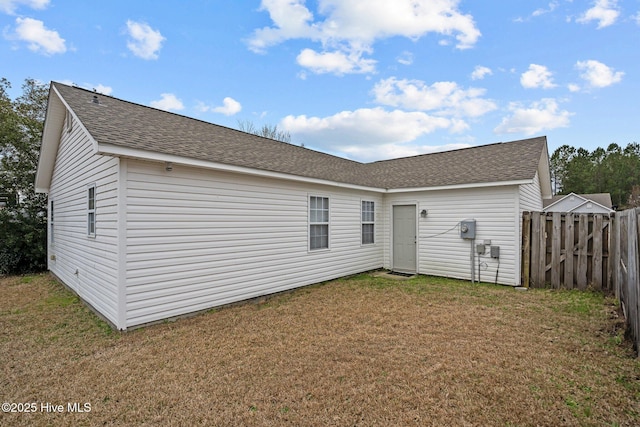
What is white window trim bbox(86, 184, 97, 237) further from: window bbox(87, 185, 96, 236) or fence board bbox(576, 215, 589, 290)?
Result: fence board bbox(576, 215, 589, 290)

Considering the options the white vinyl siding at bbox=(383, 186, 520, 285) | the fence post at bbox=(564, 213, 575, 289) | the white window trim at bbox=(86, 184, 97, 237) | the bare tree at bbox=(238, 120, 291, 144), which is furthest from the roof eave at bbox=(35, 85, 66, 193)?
the bare tree at bbox=(238, 120, 291, 144)

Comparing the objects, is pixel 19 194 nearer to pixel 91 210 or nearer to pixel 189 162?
pixel 91 210

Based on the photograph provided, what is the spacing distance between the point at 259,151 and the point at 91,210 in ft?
11.9

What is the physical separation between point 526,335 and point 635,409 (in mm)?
1692

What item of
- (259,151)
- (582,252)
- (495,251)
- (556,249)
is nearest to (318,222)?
(259,151)

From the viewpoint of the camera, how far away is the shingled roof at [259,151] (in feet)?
16.1

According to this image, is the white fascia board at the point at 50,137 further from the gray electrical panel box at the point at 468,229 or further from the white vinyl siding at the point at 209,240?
the gray electrical panel box at the point at 468,229

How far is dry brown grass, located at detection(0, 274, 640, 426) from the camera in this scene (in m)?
2.53

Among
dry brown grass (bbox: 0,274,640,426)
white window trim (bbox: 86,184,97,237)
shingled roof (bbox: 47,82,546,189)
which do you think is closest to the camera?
dry brown grass (bbox: 0,274,640,426)

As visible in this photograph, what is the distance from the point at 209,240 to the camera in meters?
5.40

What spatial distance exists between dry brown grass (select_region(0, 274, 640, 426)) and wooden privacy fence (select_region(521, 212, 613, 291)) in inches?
56.4

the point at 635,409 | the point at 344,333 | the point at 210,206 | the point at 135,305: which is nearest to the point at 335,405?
the point at 344,333

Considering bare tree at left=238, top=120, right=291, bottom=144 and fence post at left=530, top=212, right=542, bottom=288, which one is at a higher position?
bare tree at left=238, top=120, right=291, bottom=144

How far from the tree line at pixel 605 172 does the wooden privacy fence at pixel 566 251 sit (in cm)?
3556
